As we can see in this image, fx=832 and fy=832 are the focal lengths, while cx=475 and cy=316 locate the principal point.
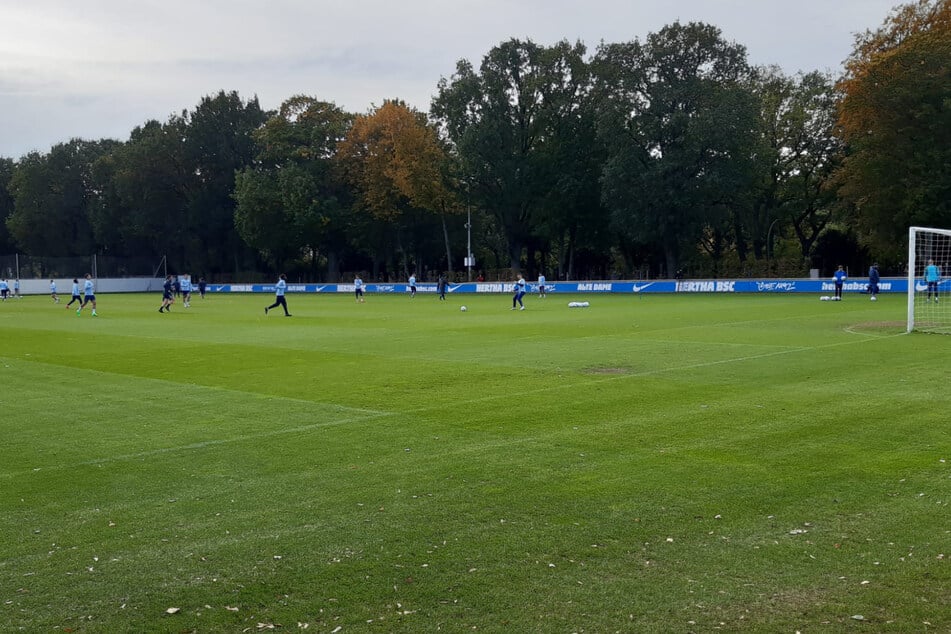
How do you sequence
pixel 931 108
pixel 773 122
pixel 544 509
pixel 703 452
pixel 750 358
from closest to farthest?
pixel 544 509
pixel 703 452
pixel 750 358
pixel 931 108
pixel 773 122

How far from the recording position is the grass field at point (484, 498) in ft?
17.2

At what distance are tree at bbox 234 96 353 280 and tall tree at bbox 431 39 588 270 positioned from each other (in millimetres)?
15124

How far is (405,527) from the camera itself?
6766 millimetres

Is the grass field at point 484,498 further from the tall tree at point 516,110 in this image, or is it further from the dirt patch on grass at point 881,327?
the tall tree at point 516,110

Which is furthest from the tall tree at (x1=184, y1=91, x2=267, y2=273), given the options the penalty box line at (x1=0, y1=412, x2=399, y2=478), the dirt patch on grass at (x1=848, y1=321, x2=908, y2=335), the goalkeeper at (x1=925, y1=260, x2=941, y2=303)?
the penalty box line at (x1=0, y1=412, x2=399, y2=478)

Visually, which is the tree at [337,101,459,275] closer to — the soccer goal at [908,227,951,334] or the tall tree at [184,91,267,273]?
the tall tree at [184,91,267,273]

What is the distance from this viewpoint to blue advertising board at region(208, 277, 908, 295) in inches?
1944

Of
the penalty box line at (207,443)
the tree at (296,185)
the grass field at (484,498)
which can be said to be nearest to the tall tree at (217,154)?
the tree at (296,185)

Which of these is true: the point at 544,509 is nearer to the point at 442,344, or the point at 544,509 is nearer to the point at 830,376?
the point at 830,376

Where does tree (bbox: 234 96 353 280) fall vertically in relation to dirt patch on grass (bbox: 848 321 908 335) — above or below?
above

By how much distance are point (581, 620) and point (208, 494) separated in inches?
171

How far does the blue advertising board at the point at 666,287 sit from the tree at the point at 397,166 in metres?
8.73

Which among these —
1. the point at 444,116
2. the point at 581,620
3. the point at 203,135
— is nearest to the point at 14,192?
the point at 203,135

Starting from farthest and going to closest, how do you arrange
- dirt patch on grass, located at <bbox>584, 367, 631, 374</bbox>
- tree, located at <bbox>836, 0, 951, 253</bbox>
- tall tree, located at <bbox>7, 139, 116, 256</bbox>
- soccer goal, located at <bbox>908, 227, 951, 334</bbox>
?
1. tall tree, located at <bbox>7, 139, 116, 256</bbox>
2. tree, located at <bbox>836, 0, 951, 253</bbox>
3. soccer goal, located at <bbox>908, 227, 951, 334</bbox>
4. dirt patch on grass, located at <bbox>584, 367, 631, 374</bbox>
